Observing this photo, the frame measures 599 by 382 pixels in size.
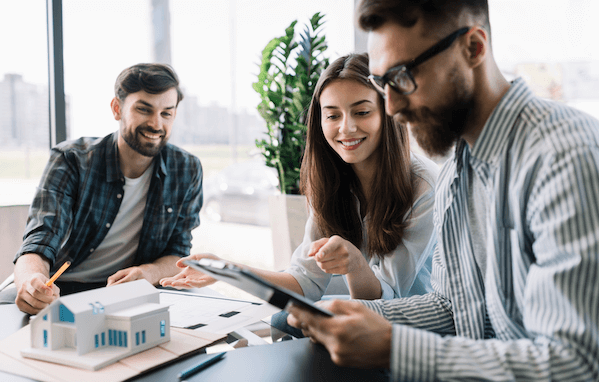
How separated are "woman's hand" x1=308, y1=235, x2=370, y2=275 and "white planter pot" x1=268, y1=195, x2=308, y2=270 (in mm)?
1520

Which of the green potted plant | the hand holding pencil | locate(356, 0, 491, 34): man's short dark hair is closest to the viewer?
locate(356, 0, 491, 34): man's short dark hair

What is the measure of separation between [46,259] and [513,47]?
277cm

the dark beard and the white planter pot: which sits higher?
the dark beard

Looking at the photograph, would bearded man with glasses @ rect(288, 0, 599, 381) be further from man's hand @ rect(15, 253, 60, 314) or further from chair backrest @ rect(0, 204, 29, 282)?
chair backrest @ rect(0, 204, 29, 282)

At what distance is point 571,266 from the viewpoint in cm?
67

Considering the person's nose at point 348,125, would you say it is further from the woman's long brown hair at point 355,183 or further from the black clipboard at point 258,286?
the black clipboard at point 258,286

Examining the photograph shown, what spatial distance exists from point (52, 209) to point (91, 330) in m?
1.18

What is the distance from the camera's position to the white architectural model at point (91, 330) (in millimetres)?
842

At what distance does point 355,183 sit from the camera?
181cm

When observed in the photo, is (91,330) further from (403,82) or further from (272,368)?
(403,82)

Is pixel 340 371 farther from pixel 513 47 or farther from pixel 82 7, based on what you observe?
pixel 82 7

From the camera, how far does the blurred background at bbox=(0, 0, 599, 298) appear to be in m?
2.80

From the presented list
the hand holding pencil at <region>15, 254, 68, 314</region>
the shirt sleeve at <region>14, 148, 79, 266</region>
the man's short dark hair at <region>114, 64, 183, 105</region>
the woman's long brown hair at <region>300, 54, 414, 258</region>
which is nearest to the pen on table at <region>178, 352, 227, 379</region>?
the hand holding pencil at <region>15, 254, 68, 314</region>

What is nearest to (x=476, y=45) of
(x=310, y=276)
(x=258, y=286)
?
(x=258, y=286)
